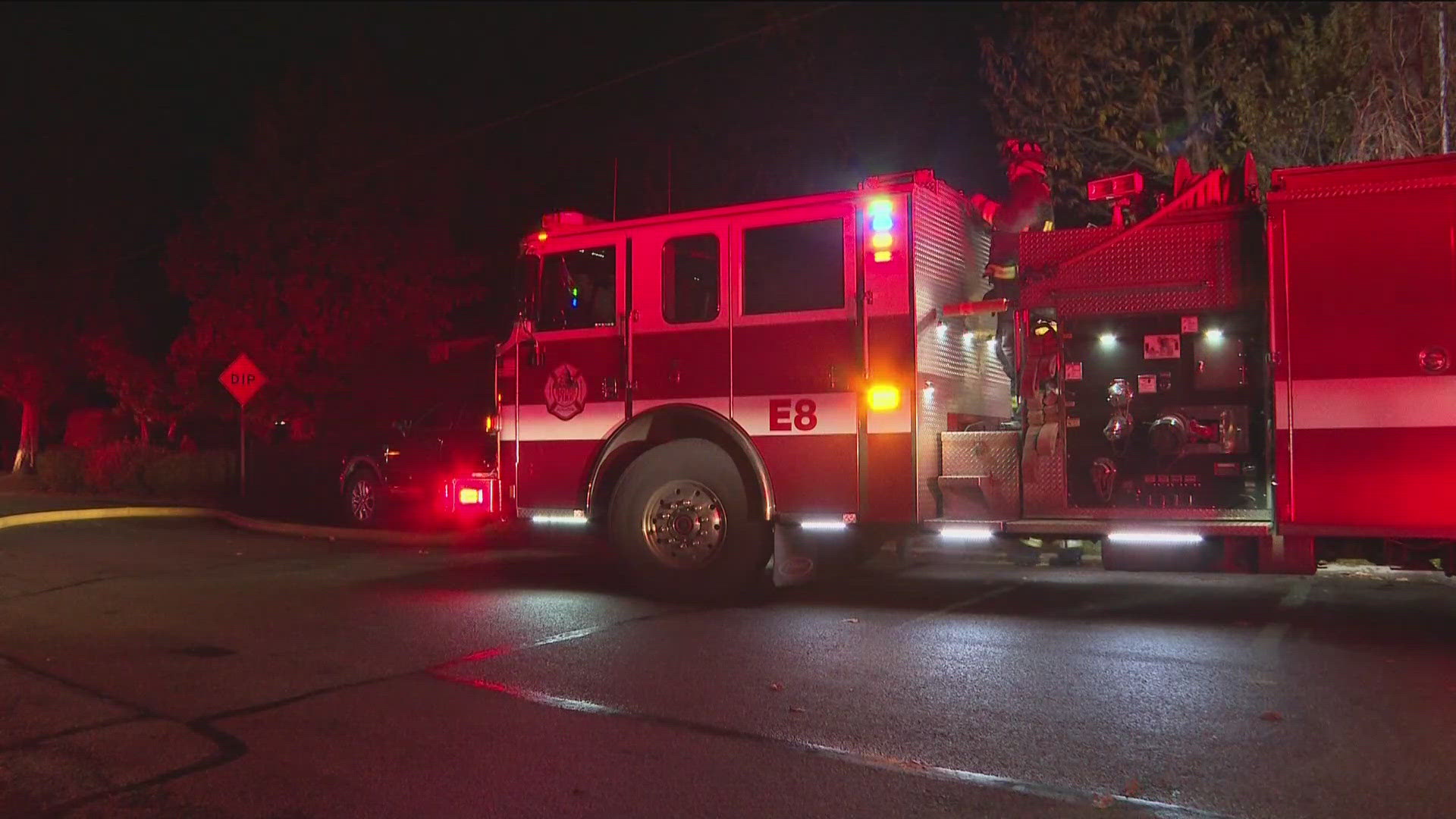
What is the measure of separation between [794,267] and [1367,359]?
3.71 meters

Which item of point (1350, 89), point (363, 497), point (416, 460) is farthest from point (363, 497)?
point (1350, 89)

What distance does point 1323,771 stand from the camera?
458 centimetres

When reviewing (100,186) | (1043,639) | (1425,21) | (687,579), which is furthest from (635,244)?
(100,186)

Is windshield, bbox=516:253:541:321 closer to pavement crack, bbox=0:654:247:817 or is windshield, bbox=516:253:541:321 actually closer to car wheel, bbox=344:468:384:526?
pavement crack, bbox=0:654:247:817

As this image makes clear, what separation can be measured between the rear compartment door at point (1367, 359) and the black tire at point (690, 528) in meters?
3.59

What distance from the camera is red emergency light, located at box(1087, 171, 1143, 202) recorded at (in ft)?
24.7

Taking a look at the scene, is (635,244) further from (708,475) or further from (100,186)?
(100,186)

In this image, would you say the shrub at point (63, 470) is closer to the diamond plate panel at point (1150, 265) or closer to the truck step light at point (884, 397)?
the truck step light at point (884, 397)

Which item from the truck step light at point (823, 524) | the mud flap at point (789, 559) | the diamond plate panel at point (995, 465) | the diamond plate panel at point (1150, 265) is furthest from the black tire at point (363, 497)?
the diamond plate panel at point (1150, 265)

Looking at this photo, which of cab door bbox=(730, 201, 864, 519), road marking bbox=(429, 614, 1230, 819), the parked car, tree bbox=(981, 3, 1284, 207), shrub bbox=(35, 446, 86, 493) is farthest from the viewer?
shrub bbox=(35, 446, 86, 493)

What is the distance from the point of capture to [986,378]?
29.1 ft

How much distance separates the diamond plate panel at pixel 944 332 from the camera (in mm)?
7840

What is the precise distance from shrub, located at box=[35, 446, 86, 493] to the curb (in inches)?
249

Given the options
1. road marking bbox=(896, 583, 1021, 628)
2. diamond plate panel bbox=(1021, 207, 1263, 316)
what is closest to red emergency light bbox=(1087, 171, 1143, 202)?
diamond plate panel bbox=(1021, 207, 1263, 316)
